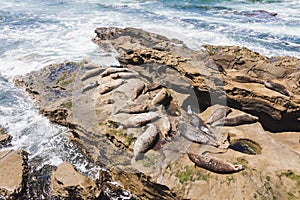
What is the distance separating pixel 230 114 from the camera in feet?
19.9

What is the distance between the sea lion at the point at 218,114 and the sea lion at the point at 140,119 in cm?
115

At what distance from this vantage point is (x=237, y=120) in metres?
5.87

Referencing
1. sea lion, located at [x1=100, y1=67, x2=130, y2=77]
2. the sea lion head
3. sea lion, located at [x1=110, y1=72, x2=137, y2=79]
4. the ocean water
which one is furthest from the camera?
sea lion, located at [x1=100, y1=67, x2=130, y2=77]

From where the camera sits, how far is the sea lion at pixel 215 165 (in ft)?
15.1

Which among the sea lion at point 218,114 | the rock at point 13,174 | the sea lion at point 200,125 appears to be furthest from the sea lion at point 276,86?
the rock at point 13,174

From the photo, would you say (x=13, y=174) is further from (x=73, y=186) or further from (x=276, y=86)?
(x=276, y=86)

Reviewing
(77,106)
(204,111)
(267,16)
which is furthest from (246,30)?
(77,106)

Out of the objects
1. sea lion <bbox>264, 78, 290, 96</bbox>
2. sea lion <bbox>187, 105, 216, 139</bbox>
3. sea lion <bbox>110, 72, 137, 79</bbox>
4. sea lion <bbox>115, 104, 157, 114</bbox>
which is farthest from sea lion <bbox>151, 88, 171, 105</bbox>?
sea lion <bbox>264, 78, 290, 96</bbox>

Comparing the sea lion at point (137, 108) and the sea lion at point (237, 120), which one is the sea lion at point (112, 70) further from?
the sea lion at point (237, 120)

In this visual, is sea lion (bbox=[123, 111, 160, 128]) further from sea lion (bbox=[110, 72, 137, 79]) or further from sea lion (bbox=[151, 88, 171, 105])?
sea lion (bbox=[110, 72, 137, 79])

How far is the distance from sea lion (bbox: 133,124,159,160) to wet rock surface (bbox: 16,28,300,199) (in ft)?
0.06

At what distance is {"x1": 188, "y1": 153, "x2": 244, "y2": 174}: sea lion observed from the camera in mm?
4594

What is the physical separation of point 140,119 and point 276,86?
3042mm

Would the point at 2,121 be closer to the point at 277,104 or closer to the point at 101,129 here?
the point at 101,129
